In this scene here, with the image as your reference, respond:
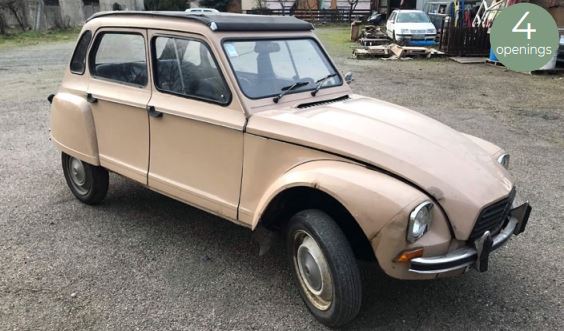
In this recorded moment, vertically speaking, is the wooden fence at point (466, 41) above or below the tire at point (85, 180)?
above

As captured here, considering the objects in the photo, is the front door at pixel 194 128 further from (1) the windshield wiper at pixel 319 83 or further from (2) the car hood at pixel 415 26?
(2) the car hood at pixel 415 26

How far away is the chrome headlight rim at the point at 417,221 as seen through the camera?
256cm

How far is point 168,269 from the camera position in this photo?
3670 millimetres

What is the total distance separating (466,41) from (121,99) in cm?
1517

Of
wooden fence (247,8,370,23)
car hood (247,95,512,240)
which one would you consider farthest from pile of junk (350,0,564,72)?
wooden fence (247,8,370,23)

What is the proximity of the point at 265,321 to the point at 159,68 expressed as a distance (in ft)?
7.16

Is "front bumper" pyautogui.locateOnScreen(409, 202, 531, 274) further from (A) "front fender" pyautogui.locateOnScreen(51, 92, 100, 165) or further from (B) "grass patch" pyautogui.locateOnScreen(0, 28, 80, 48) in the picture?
(B) "grass patch" pyautogui.locateOnScreen(0, 28, 80, 48)

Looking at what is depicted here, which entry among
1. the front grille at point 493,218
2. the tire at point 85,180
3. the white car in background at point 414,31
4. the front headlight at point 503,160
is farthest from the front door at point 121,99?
the white car in background at point 414,31

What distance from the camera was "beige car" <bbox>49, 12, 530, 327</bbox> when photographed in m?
2.69


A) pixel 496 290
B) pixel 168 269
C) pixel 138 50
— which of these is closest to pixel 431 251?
pixel 496 290

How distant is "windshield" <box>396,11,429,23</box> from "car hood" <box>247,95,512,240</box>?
17.1 m

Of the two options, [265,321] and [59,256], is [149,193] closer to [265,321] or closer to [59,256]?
[59,256]

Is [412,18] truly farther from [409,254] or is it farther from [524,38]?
[409,254]

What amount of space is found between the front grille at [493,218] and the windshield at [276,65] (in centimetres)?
166
